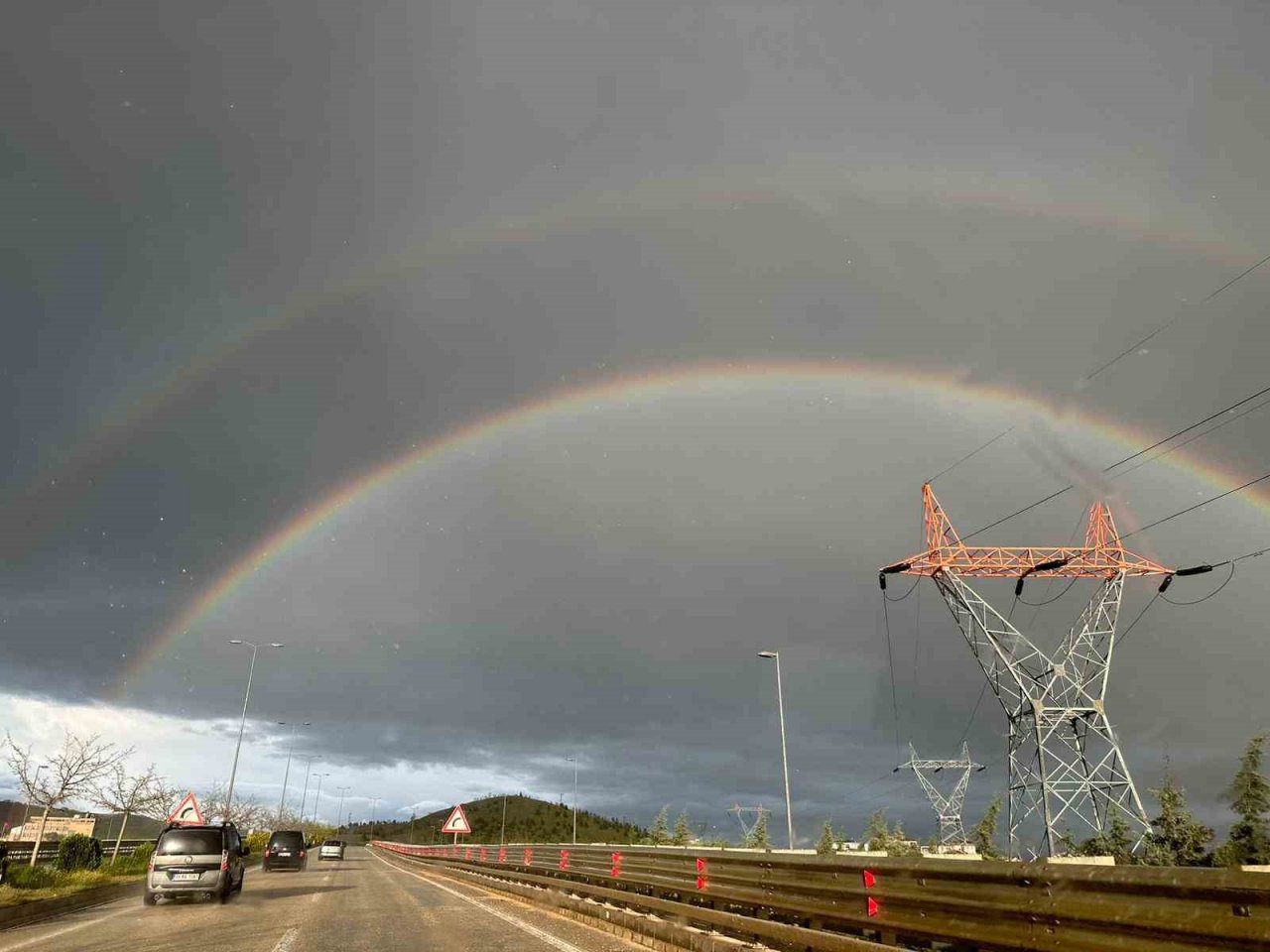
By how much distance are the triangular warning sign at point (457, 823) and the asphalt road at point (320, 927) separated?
2889 mm

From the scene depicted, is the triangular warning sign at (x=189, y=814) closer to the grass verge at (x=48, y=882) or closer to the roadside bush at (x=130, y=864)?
the grass verge at (x=48, y=882)

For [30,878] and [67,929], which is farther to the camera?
[30,878]

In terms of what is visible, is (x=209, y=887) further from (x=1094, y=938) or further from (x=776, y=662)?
(x=776, y=662)

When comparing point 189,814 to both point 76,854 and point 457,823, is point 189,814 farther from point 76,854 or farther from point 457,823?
point 76,854

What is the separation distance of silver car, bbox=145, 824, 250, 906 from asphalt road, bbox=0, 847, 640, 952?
463 mm

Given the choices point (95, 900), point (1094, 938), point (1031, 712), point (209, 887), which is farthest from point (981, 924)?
point (1031, 712)

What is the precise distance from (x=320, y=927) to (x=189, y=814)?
1114cm

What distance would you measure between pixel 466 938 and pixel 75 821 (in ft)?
455

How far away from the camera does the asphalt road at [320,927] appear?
1298cm

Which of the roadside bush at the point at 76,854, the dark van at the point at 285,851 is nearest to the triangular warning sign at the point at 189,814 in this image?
the roadside bush at the point at 76,854

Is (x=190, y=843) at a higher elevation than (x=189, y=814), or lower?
lower

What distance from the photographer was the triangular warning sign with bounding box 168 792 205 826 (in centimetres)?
2389

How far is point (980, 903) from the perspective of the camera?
6629 millimetres

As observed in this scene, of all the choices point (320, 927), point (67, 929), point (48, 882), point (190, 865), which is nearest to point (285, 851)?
point (48, 882)
